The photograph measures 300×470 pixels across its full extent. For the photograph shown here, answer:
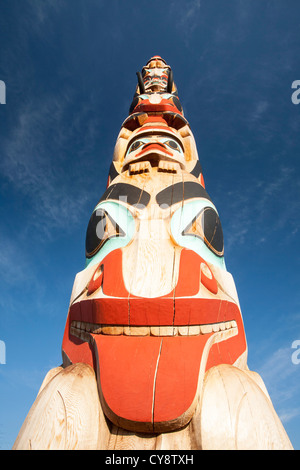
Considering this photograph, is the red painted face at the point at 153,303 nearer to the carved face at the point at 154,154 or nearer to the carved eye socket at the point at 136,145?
the carved face at the point at 154,154

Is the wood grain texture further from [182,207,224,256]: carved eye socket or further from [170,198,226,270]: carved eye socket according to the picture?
[182,207,224,256]: carved eye socket

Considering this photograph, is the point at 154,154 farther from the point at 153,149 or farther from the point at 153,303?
the point at 153,303

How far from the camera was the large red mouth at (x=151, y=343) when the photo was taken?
1.46 m

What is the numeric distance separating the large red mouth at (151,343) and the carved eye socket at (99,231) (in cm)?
49

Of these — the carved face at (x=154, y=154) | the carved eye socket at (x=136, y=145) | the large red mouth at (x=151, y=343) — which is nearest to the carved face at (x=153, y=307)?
Result: the large red mouth at (x=151, y=343)

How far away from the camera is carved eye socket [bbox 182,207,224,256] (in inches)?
107

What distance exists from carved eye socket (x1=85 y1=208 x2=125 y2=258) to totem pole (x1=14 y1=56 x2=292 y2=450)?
0.02 meters

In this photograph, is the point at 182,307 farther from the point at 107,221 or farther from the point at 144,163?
the point at 144,163

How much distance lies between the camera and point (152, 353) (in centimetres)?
167

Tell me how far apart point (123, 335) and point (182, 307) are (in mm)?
433

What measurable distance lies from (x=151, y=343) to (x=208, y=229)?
4.65ft

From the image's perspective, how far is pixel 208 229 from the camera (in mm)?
2811

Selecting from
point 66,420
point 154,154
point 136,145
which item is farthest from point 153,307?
point 136,145
